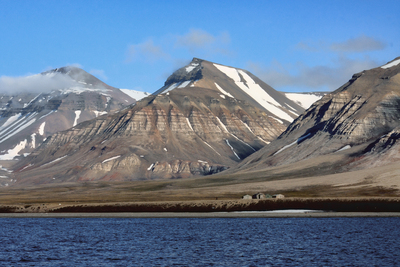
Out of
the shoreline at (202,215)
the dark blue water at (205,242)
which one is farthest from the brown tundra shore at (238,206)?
the dark blue water at (205,242)

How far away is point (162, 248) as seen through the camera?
59.4m

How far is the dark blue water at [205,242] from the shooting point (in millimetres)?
50375

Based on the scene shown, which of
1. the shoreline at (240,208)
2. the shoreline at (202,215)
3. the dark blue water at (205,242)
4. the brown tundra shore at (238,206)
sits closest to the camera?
the dark blue water at (205,242)

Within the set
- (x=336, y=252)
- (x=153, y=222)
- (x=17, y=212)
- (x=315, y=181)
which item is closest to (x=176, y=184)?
(x=315, y=181)

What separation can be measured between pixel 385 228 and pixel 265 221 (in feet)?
71.3

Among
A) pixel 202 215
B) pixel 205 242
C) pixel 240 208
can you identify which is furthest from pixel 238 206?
pixel 205 242

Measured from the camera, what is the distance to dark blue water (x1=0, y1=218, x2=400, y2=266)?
5038cm

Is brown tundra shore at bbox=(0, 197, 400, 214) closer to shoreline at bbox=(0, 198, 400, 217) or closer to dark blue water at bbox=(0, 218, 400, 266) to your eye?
shoreline at bbox=(0, 198, 400, 217)

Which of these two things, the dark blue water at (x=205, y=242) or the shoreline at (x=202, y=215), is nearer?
the dark blue water at (x=205, y=242)

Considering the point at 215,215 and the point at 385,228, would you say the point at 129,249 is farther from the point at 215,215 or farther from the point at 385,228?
the point at 215,215

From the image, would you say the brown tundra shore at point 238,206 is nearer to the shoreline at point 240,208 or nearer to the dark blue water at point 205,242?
the shoreline at point 240,208

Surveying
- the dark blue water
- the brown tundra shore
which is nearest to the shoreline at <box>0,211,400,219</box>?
the brown tundra shore

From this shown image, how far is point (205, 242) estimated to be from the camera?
64375mm

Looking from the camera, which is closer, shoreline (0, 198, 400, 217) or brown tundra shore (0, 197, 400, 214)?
shoreline (0, 198, 400, 217)
